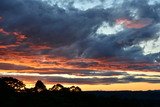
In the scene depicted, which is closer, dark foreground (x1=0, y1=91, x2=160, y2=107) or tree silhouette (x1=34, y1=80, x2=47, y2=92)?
dark foreground (x1=0, y1=91, x2=160, y2=107)

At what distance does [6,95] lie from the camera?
153 m

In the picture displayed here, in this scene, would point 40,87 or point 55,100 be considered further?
point 40,87

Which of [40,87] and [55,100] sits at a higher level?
[40,87]

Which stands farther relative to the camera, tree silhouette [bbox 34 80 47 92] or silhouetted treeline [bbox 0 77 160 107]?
tree silhouette [bbox 34 80 47 92]

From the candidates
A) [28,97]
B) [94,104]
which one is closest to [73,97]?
→ [94,104]

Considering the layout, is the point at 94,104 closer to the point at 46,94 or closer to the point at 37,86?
the point at 46,94

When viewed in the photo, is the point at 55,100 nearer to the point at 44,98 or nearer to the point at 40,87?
the point at 44,98

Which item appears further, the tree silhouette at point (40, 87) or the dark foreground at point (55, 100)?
the tree silhouette at point (40, 87)

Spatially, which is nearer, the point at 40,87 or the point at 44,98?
the point at 44,98

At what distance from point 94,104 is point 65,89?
1090 inches

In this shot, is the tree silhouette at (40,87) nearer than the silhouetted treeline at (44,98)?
No

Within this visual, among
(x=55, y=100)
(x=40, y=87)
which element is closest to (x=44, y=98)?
(x=55, y=100)

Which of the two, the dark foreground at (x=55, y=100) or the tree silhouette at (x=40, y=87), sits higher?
the tree silhouette at (x=40, y=87)

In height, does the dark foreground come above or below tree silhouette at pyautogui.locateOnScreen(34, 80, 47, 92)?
below
